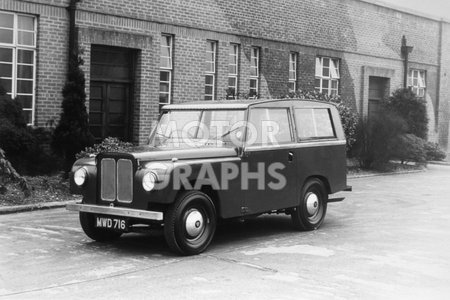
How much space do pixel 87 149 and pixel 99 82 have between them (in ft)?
9.41

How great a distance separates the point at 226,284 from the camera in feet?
20.6

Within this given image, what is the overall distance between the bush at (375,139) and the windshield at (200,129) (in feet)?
37.2

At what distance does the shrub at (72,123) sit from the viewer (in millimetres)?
13086

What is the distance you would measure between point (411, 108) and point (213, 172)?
1736 centimetres

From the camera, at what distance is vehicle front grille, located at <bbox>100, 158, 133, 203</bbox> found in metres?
7.59

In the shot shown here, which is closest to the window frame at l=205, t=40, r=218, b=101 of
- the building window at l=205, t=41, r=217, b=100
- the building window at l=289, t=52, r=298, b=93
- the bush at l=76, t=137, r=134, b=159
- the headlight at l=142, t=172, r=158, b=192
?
the building window at l=205, t=41, r=217, b=100

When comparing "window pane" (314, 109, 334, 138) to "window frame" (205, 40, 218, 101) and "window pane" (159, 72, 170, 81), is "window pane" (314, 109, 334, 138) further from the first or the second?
"window frame" (205, 40, 218, 101)

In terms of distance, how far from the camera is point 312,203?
9555 mm

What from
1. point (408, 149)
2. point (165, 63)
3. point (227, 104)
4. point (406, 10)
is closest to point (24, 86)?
point (165, 63)

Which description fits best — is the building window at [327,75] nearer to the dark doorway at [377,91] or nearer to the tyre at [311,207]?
the dark doorway at [377,91]

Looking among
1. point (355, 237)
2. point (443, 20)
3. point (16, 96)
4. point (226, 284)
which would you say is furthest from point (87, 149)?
point (443, 20)

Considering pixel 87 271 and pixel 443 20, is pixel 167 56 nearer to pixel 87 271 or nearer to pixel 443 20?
pixel 87 271

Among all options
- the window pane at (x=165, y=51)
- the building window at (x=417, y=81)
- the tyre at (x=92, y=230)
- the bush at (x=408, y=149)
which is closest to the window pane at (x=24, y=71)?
the window pane at (x=165, y=51)

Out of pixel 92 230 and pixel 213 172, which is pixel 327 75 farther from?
pixel 92 230
